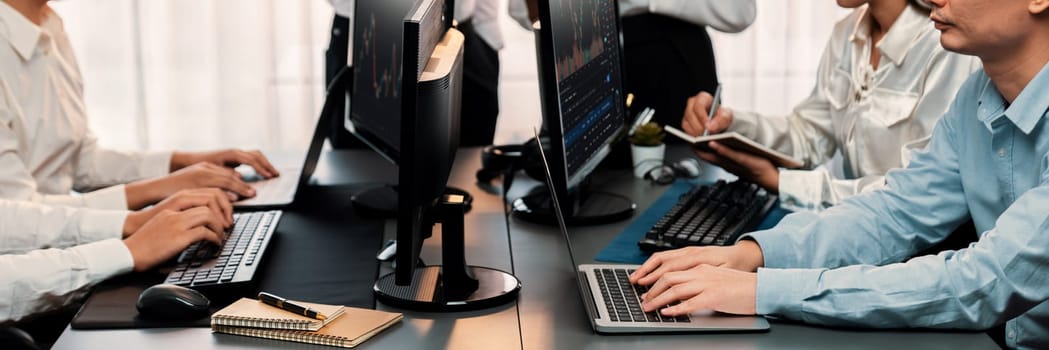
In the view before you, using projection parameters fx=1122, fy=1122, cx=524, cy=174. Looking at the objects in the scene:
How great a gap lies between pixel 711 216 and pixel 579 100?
325 mm

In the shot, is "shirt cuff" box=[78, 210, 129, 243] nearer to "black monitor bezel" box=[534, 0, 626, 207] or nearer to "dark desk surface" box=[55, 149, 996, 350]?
"dark desk surface" box=[55, 149, 996, 350]

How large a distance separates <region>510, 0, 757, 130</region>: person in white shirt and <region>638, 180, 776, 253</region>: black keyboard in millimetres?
674

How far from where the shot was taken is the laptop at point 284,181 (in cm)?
213

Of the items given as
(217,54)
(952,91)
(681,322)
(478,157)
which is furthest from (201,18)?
(681,322)

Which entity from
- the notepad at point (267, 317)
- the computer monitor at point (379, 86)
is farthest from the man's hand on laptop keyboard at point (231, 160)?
the notepad at point (267, 317)

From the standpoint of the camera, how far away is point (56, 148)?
2111 millimetres

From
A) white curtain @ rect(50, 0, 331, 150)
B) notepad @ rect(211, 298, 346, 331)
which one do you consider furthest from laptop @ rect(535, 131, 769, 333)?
white curtain @ rect(50, 0, 331, 150)

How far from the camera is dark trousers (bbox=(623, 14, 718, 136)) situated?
284 centimetres

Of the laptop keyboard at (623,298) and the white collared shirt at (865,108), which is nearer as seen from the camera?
the laptop keyboard at (623,298)

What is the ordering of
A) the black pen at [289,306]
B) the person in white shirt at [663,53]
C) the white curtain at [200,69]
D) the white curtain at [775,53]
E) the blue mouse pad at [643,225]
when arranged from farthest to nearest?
the white curtain at [775,53] < the white curtain at [200,69] < the person in white shirt at [663,53] < the blue mouse pad at [643,225] < the black pen at [289,306]

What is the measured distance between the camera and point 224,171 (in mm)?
2219

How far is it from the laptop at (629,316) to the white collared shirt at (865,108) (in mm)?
684

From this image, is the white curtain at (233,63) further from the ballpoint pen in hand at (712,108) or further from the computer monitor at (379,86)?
the computer monitor at (379,86)

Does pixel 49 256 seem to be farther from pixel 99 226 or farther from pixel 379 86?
pixel 379 86
